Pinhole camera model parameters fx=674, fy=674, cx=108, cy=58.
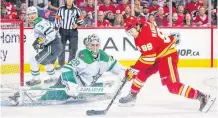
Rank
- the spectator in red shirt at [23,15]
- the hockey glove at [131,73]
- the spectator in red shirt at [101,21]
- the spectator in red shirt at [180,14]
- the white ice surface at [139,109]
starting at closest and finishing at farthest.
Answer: the white ice surface at [139,109] → the hockey glove at [131,73] → the spectator in red shirt at [23,15] → the spectator in red shirt at [101,21] → the spectator in red shirt at [180,14]

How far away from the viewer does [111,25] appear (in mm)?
9023

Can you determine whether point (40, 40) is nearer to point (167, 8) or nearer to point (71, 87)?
point (71, 87)

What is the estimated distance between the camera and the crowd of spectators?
8711mm

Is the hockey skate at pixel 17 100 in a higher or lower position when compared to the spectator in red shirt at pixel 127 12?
lower

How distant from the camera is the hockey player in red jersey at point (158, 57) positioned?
5152mm

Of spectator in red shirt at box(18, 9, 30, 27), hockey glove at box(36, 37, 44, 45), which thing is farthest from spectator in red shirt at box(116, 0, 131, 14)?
hockey glove at box(36, 37, 44, 45)

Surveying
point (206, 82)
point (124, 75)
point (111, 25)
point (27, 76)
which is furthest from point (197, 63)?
point (124, 75)

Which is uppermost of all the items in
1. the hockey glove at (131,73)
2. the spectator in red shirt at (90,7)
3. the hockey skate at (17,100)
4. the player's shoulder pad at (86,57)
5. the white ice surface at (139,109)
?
the spectator in red shirt at (90,7)

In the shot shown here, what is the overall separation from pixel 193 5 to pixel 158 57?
4480 mm

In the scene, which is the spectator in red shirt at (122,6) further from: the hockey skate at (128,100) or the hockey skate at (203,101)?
the hockey skate at (203,101)

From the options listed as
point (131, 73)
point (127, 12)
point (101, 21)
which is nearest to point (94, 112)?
point (131, 73)

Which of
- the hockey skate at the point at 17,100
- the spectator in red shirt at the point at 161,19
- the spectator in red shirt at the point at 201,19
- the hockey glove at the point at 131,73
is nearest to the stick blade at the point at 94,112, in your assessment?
the hockey glove at the point at 131,73

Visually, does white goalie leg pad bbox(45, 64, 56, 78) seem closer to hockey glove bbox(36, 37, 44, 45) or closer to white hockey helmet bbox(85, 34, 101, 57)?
hockey glove bbox(36, 37, 44, 45)

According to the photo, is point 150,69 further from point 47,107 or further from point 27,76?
point 27,76
